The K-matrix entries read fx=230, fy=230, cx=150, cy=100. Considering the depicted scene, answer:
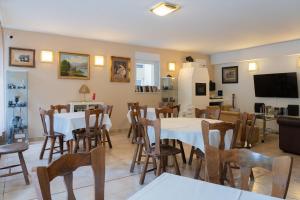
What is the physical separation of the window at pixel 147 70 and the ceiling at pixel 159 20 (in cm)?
76

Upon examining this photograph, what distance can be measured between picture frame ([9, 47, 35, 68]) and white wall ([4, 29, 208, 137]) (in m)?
0.09

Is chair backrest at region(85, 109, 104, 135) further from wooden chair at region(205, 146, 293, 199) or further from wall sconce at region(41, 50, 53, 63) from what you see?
wooden chair at region(205, 146, 293, 199)

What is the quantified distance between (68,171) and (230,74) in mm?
7924

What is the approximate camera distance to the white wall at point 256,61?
21.2 ft

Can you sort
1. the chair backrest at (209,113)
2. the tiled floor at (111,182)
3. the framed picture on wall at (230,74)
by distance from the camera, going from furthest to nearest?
the framed picture on wall at (230,74), the chair backrest at (209,113), the tiled floor at (111,182)

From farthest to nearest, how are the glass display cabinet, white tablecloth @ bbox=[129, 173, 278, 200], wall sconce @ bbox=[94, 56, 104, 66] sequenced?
wall sconce @ bbox=[94, 56, 104, 66] → the glass display cabinet → white tablecloth @ bbox=[129, 173, 278, 200]

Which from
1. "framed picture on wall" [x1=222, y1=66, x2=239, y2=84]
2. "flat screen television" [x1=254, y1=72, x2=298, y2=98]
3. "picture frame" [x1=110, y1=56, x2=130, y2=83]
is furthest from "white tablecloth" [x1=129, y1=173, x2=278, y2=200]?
"framed picture on wall" [x1=222, y1=66, x2=239, y2=84]

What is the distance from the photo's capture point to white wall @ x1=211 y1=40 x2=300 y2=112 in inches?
254

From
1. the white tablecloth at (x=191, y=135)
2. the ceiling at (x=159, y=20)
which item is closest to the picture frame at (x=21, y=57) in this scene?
the ceiling at (x=159, y=20)

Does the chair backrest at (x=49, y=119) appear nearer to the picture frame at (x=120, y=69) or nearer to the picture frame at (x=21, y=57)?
the picture frame at (x=21, y=57)

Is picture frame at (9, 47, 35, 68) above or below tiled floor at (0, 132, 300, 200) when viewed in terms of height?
above

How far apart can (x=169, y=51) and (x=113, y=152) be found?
432 centimetres

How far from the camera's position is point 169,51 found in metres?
7.62

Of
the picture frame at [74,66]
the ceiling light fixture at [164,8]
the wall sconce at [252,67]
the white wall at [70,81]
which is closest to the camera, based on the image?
the ceiling light fixture at [164,8]
